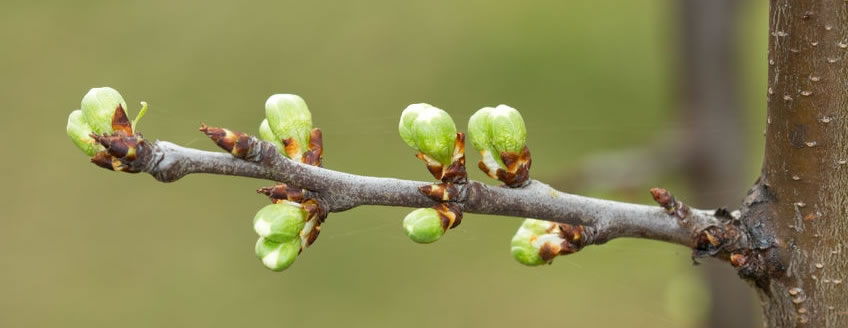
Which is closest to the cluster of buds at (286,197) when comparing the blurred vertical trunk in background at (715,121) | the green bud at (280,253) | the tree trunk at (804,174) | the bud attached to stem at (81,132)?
the green bud at (280,253)

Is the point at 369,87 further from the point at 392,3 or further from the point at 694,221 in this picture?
the point at 694,221

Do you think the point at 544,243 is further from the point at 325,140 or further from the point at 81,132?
the point at 325,140

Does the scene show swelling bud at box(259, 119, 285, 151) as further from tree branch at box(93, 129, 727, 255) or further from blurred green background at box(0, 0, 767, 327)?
blurred green background at box(0, 0, 767, 327)

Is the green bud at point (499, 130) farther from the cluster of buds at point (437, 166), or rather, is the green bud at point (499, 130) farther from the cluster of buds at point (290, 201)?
the cluster of buds at point (290, 201)

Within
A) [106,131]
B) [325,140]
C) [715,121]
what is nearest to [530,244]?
[106,131]

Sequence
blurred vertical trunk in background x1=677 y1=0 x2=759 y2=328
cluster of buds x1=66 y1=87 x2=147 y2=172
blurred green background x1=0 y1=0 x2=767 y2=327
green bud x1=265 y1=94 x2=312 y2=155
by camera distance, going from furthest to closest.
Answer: blurred green background x1=0 y1=0 x2=767 y2=327
blurred vertical trunk in background x1=677 y1=0 x2=759 y2=328
green bud x1=265 y1=94 x2=312 y2=155
cluster of buds x1=66 y1=87 x2=147 y2=172

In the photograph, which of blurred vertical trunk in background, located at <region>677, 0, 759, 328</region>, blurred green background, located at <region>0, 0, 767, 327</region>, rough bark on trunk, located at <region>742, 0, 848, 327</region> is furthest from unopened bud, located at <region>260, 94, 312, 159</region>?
blurred green background, located at <region>0, 0, 767, 327</region>
